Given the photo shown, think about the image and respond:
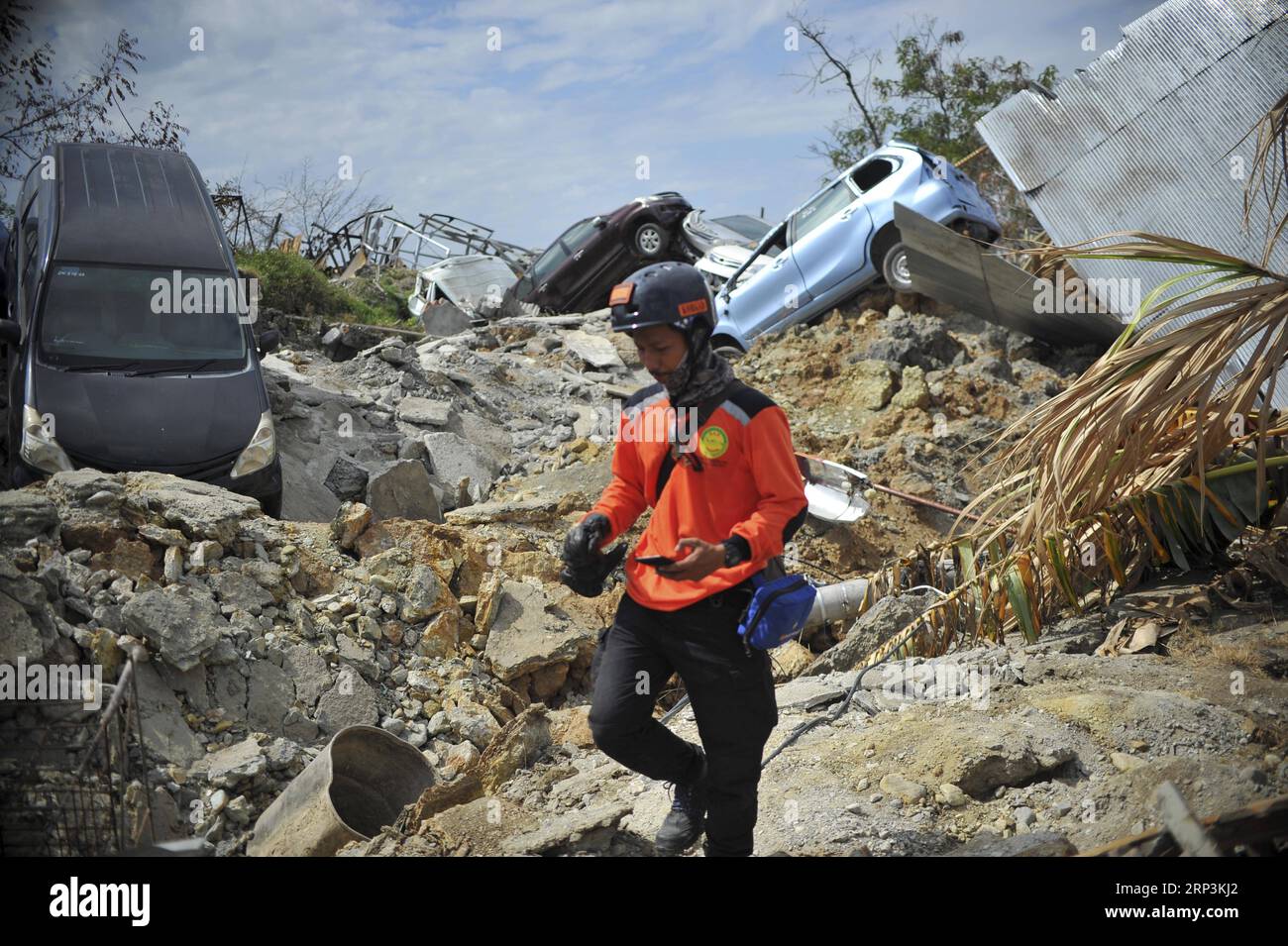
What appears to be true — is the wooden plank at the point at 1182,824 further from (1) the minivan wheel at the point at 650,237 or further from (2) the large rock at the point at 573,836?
(1) the minivan wheel at the point at 650,237

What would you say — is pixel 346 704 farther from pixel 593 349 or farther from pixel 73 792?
pixel 593 349

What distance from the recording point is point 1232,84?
8.77m

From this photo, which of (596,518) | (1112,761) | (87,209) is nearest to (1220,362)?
(1112,761)

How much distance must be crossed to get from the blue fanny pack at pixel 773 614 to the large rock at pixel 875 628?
9.43ft

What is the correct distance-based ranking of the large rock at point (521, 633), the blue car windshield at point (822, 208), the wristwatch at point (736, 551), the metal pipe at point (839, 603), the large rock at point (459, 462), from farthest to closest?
the blue car windshield at point (822, 208), the large rock at point (459, 462), the metal pipe at point (839, 603), the large rock at point (521, 633), the wristwatch at point (736, 551)

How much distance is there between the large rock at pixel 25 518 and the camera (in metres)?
5.55

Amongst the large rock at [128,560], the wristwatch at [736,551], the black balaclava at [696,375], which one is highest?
the large rock at [128,560]

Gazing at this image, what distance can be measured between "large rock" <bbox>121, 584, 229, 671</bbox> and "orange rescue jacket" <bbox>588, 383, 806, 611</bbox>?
279cm

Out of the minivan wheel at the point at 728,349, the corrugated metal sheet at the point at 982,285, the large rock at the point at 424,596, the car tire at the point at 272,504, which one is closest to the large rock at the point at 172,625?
the large rock at the point at 424,596

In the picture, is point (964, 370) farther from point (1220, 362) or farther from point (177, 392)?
point (177, 392)

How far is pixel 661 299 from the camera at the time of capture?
317cm

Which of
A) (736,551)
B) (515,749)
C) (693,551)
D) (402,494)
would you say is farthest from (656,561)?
(402,494)
